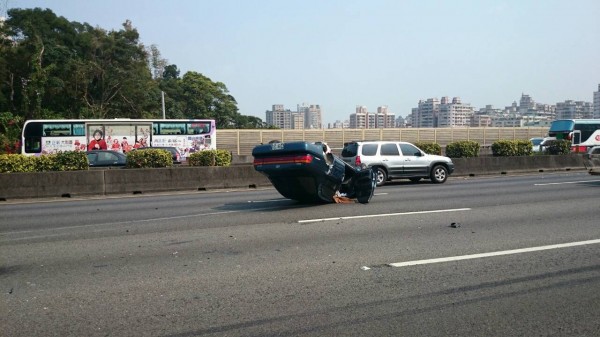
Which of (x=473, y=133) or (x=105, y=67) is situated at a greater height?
(x=105, y=67)

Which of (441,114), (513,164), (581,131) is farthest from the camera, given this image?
(441,114)

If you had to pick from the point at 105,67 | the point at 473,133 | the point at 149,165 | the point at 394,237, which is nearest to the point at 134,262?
the point at 394,237

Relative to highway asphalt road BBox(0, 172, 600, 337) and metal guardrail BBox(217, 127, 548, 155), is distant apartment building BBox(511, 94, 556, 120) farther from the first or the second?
highway asphalt road BBox(0, 172, 600, 337)

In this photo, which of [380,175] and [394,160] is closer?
[380,175]

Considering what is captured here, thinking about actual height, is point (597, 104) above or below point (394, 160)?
above

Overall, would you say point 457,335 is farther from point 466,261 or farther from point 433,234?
point 433,234

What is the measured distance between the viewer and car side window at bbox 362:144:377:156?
68.5 feet

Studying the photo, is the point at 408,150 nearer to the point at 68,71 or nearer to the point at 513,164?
the point at 513,164

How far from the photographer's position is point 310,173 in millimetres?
12602

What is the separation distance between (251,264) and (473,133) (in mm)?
44195

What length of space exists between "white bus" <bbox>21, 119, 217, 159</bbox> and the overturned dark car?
22.8m

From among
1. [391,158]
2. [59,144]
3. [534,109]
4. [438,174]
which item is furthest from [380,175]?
[534,109]

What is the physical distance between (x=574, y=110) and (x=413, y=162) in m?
94.7

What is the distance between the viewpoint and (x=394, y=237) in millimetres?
9352
